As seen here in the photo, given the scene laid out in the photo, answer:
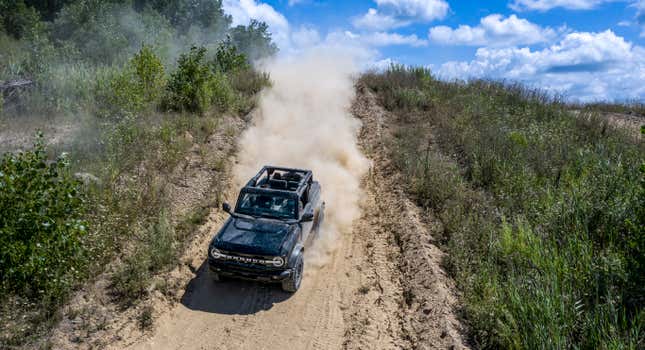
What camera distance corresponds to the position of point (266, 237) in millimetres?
8688

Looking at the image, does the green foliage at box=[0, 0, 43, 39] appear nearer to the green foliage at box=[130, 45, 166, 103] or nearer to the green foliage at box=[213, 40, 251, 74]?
the green foliage at box=[213, 40, 251, 74]

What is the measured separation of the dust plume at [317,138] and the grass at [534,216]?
185 centimetres

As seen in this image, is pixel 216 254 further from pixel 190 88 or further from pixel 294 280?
pixel 190 88

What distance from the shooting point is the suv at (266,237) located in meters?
8.35

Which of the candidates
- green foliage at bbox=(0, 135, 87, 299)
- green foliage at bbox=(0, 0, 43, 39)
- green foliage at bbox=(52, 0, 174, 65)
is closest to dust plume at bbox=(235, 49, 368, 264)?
green foliage at bbox=(0, 135, 87, 299)

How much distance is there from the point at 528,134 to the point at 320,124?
305 inches

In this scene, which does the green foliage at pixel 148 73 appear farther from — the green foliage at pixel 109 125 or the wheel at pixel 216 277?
→ the wheel at pixel 216 277

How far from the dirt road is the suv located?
1.62 ft

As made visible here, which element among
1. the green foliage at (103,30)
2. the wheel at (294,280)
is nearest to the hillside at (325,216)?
the wheel at (294,280)

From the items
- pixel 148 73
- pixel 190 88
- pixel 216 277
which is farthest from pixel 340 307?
pixel 190 88

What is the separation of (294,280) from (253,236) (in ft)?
3.80

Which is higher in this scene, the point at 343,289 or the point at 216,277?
the point at 216,277

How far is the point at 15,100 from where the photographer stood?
15.7 meters

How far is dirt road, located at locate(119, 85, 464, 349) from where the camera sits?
7.53m
